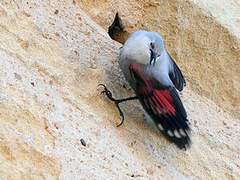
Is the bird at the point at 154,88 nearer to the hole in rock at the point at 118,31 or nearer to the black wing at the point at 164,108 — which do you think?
the black wing at the point at 164,108

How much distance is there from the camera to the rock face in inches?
79.4

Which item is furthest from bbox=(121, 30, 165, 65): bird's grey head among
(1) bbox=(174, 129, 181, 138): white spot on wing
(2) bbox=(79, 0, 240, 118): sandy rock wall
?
(2) bbox=(79, 0, 240, 118): sandy rock wall

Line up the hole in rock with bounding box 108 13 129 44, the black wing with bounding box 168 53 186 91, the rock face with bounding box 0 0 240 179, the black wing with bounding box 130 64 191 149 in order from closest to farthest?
the rock face with bounding box 0 0 240 179 < the black wing with bounding box 130 64 191 149 < the black wing with bounding box 168 53 186 91 < the hole in rock with bounding box 108 13 129 44

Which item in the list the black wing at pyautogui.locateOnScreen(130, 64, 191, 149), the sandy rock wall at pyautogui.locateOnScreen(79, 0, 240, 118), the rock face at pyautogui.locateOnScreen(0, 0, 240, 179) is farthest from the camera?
the sandy rock wall at pyautogui.locateOnScreen(79, 0, 240, 118)

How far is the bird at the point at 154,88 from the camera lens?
8.79 feet

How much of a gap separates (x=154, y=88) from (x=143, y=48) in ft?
0.87

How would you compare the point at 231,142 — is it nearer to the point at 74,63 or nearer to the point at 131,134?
the point at 131,134

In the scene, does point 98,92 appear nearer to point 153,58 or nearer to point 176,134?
point 153,58

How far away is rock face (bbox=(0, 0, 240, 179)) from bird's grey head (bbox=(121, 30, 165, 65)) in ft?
0.87

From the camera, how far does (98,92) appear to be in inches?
106

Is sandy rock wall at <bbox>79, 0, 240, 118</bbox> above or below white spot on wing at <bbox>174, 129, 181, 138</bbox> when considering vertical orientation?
above

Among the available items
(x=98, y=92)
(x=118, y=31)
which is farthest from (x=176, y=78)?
(x=118, y=31)

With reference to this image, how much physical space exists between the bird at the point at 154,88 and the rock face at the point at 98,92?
0.14 metres

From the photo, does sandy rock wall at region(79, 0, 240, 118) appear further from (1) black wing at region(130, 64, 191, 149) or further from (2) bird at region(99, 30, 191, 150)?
(1) black wing at region(130, 64, 191, 149)
